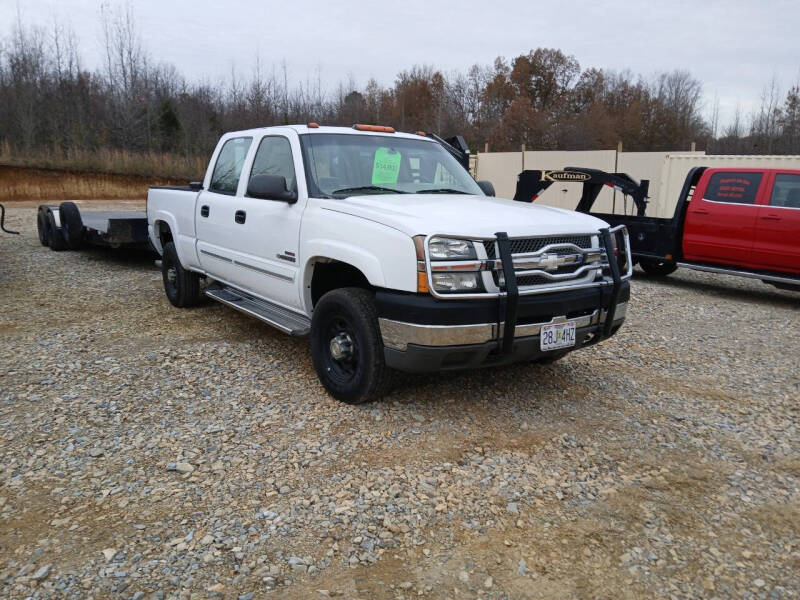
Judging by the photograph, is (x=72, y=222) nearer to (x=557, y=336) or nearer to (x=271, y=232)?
(x=271, y=232)

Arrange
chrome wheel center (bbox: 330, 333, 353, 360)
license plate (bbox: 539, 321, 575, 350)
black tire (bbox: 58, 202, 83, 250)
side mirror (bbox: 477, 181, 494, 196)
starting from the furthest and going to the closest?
black tire (bbox: 58, 202, 83, 250)
side mirror (bbox: 477, 181, 494, 196)
chrome wheel center (bbox: 330, 333, 353, 360)
license plate (bbox: 539, 321, 575, 350)

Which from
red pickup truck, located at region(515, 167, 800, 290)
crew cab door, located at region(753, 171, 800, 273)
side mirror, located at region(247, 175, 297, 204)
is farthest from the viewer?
red pickup truck, located at region(515, 167, 800, 290)

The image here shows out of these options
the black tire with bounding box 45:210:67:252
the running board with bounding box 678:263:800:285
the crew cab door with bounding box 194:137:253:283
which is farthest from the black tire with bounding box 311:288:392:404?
the black tire with bounding box 45:210:67:252

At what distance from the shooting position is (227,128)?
146 ft

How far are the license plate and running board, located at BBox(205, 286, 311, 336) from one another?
1767mm

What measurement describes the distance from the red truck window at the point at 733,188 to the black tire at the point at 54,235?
11368 mm

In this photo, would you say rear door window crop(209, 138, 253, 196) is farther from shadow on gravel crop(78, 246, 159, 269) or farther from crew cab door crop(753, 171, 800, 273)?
crew cab door crop(753, 171, 800, 273)

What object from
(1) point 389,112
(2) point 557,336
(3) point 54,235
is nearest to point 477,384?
(2) point 557,336

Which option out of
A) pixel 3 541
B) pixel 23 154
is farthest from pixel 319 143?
pixel 23 154

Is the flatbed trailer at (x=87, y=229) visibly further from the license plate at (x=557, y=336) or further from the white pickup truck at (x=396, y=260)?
the license plate at (x=557, y=336)

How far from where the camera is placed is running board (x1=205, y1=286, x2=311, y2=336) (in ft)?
15.6

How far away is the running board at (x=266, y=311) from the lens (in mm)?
4750

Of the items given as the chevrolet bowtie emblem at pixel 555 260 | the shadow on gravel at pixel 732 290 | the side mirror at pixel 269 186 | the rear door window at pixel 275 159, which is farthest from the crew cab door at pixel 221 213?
the shadow on gravel at pixel 732 290

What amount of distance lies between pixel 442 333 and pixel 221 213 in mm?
3060
